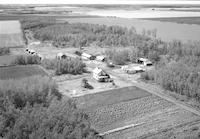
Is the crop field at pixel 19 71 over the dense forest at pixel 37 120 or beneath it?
beneath

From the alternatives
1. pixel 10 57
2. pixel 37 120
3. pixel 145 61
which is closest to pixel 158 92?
pixel 145 61

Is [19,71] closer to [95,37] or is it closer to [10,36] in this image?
[95,37]

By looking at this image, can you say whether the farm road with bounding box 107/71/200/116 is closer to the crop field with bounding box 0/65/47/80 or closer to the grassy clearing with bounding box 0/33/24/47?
the crop field with bounding box 0/65/47/80

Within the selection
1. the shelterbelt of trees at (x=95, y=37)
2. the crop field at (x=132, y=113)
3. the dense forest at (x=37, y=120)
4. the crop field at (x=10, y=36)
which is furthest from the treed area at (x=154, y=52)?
Answer: the dense forest at (x=37, y=120)

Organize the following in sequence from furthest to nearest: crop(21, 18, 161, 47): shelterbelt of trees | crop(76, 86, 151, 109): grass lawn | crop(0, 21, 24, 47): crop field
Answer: crop(0, 21, 24, 47): crop field
crop(21, 18, 161, 47): shelterbelt of trees
crop(76, 86, 151, 109): grass lawn

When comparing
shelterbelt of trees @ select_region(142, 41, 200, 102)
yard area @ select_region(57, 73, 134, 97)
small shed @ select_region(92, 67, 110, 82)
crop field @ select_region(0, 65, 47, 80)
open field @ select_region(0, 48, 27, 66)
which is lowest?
open field @ select_region(0, 48, 27, 66)

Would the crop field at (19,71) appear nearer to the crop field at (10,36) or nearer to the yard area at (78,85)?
the yard area at (78,85)

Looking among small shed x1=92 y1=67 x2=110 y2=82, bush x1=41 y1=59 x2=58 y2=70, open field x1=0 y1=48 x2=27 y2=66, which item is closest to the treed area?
small shed x1=92 y1=67 x2=110 y2=82

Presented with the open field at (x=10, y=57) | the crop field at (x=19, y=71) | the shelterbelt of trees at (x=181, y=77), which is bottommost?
the open field at (x=10, y=57)

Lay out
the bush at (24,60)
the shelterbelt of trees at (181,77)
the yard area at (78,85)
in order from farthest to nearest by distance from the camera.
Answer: the bush at (24,60), the yard area at (78,85), the shelterbelt of trees at (181,77)
